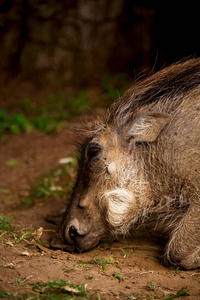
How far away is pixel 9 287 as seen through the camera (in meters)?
2.20

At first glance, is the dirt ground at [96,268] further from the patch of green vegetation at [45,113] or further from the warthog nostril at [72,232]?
the patch of green vegetation at [45,113]

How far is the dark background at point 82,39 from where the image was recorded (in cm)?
711

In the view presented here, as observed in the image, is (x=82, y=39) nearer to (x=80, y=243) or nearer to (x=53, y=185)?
(x=53, y=185)

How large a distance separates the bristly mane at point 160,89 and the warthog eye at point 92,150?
0.81ft

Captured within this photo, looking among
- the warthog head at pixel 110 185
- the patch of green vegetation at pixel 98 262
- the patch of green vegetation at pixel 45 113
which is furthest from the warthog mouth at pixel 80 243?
the patch of green vegetation at pixel 45 113

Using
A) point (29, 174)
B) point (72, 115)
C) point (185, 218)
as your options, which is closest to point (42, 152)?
point (29, 174)

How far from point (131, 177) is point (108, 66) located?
4932 mm

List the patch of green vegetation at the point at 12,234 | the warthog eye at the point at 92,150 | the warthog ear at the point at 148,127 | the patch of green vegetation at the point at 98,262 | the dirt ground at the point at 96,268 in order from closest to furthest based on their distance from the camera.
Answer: the dirt ground at the point at 96,268, the patch of green vegetation at the point at 98,262, the warthog ear at the point at 148,127, the warthog eye at the point at 92,150, the patch of green vegetation at the point at 12,234

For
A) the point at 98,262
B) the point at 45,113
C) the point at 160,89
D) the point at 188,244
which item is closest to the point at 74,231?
the point at 98,262

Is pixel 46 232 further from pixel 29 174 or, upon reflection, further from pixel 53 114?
pixel 53 114

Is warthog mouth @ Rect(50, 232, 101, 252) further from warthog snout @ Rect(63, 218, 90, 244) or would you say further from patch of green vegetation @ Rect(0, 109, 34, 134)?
patch of green vegetation @ Rect(0, 109, 34, 134)

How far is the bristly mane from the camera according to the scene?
3.05 m

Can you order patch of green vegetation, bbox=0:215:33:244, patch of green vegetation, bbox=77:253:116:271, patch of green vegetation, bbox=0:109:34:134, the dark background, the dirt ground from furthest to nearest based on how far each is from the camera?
1. the dark background
2. patch of green vegetation, bbox=0:109:34:134
3. patch of green vegetation, bbox=0:215:33:244
4. patch of green vegetation, bbox=77:253:116:271
5. the dirt ground

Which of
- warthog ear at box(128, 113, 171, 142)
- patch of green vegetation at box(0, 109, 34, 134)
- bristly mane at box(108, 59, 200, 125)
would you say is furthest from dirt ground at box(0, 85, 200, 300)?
patch of green vegetation at box(0, 109, 34, 134)
